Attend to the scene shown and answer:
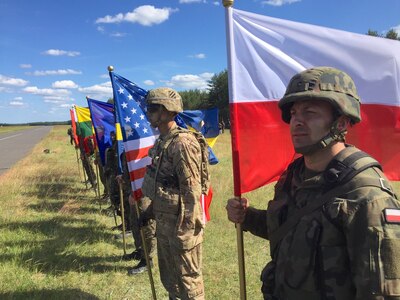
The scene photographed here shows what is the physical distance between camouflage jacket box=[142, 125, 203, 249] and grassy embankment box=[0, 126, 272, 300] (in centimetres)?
160

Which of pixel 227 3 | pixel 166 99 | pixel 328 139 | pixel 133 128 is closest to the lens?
pixel 328 139

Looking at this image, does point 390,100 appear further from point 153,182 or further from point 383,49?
point 153,182

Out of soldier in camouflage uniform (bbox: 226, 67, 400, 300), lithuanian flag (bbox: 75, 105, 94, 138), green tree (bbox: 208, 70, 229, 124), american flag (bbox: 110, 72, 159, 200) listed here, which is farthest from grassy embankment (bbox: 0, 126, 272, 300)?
green tree (bbox: 208, 70, 229, 124)

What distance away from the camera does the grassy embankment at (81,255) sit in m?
4.75

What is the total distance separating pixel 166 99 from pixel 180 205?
1100 millimetres

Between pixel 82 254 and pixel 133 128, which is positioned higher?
pixel 133 128

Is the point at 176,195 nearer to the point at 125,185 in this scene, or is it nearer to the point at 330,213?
the point at 330,213

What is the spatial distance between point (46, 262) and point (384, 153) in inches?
197

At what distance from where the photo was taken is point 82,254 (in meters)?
6.01

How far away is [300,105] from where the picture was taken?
5.92 ft

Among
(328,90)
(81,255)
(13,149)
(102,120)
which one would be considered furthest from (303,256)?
(13,149)

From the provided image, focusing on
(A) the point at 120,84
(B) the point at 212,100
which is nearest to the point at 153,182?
(A) the point at 120,84

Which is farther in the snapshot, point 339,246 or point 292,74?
point 292,74

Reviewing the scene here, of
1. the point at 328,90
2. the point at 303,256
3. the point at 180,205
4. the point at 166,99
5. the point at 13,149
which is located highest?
the point at 166,99
